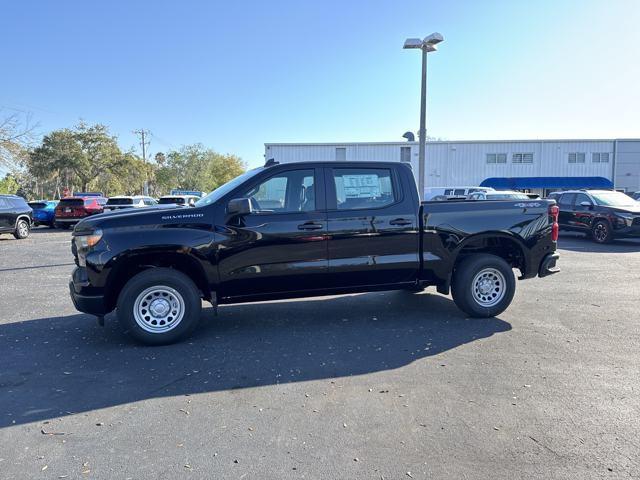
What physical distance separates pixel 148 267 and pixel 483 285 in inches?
163

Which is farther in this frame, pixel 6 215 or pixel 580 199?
pixel 6 215

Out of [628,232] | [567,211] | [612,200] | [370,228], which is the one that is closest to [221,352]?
[370,228]

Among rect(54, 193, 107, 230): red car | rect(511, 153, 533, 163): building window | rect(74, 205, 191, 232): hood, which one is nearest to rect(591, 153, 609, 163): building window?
rect(511, 153, 533, 163): building window

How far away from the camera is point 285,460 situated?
292cm

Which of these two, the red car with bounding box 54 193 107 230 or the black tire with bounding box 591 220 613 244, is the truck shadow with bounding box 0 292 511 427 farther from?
the red car with bounding box 54 193 107 230

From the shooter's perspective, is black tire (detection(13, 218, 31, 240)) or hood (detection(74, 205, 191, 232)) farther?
black tire (detection(13, 218, 31, 240))

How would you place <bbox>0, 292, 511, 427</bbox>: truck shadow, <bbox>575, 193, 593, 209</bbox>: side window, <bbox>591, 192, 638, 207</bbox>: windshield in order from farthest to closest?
<bbox>575, 193, 593, 209</bbox>: side window
<bbox>591, 192, 638, 207</bbox>: windshield
<bbox>0, 292, 511, 427</bbox>: truck shadow

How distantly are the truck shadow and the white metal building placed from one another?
33.6 meters

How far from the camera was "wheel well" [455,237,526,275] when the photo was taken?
6102 mm

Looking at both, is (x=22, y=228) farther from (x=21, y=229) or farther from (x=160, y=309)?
(x=160, y=309)

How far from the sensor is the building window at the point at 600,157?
40312mm

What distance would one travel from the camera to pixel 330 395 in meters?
3.83

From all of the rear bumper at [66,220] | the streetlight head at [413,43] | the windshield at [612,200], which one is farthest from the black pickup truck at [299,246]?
the rear bumper at [66,220]

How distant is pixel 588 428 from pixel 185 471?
273cm
